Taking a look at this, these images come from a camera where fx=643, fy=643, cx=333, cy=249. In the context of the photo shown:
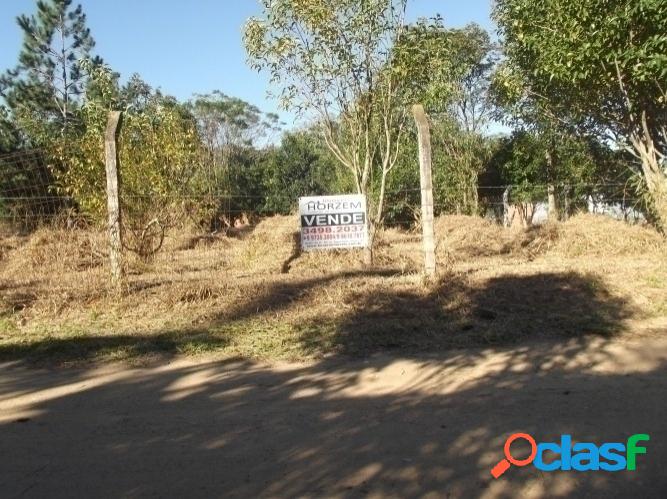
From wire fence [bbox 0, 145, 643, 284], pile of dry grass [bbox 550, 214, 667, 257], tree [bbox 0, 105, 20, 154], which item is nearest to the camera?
wire fence [bbox 0, 145, 643, 284]

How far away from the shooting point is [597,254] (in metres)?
11.6

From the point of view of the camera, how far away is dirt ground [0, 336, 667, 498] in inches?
128

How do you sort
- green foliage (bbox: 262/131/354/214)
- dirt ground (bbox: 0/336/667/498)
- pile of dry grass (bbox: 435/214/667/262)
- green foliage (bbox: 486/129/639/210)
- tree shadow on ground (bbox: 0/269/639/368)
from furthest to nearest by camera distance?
green foliage (bbox: 262/131/354/214), green foliage (bbox: 486/129/639/210), pile of dry grass (bbox: 435/214/667/262), tree shadow on ground (bbox: 0/269/639/368), dirt ground (bbox: 0/336/667/498)

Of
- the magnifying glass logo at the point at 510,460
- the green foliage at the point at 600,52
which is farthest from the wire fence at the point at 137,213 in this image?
the magnifying glass logo at the point at 510,460

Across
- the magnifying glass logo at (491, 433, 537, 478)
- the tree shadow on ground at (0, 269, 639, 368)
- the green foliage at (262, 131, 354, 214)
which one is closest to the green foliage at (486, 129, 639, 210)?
the green foliage at (262, 131, 354, 214)

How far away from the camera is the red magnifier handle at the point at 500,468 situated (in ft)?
10.8

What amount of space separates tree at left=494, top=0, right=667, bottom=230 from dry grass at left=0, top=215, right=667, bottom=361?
7.84 ft

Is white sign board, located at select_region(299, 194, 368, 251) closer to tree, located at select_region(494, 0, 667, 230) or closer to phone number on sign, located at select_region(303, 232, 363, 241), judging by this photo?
phone number on sign, located at select_region(303, 232, 363, 241)

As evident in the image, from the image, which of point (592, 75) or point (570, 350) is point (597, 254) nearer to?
point (592, 75)

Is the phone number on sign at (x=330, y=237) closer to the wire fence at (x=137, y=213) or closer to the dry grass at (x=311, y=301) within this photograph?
the dry grass at (x=311, y=301)

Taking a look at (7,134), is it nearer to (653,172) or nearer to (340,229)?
(340,229)

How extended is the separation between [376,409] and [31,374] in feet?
10.4

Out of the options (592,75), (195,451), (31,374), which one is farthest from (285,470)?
(592,75)

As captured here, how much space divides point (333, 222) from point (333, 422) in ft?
20.4
